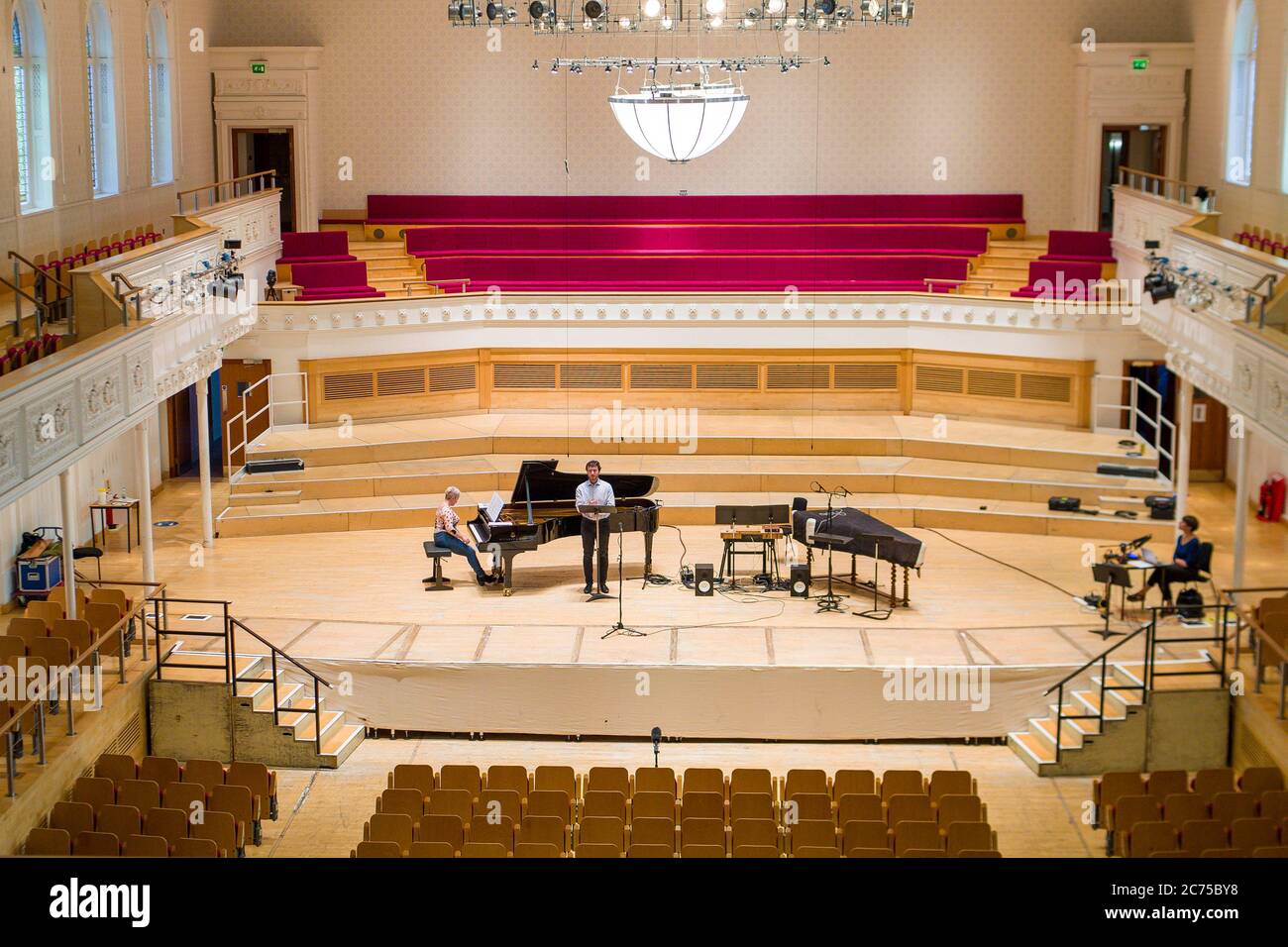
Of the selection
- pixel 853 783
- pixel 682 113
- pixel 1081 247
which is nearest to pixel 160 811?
pixel 853 783

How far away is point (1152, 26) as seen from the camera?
20.9 metres

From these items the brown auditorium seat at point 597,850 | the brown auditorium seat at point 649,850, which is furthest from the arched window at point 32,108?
the brown auditorium seat at point 649,850

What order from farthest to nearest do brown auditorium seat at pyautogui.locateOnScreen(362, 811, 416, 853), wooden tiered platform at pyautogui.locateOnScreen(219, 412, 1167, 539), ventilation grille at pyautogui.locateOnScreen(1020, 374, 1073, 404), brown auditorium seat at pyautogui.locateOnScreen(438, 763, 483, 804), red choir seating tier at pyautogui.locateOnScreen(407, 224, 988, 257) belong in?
red choir seating tier at pyautogui.locateOnScreen(407, 224, 988, 257), ventilation grille at pyautogui.locateOnScreen(1020, 374, 1073, 404), wooden tiered platform at pyautogui.locateOnScreen(219, 412, 1167, 539), brown auditorium seat at pyautogui.locateOnScreen(438, 763, 483, 804), brown auditorium seat at pyautogui.locateOnScreen(362, 811, 416, 853)

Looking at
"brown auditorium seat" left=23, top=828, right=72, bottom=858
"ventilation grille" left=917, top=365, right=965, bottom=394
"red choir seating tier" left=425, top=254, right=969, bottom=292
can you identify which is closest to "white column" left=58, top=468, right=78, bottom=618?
"brown auditorium seat" left=23, top=828, right=72, bottom=858

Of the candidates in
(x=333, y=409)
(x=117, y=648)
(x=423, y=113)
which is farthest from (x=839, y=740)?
(x=423, y=113)

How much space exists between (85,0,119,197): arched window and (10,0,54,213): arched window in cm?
137

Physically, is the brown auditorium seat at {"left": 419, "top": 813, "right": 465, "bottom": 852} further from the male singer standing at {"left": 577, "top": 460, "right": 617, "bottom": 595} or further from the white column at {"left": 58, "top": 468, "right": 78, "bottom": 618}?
the male singer standing at {"left": 577, "top": 460, "right": 617, "bottom": 595}

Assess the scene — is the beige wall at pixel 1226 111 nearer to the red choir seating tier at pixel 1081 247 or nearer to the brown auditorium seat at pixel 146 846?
the red choir seating tier at pixel 1081 247

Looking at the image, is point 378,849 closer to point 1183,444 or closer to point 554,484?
point 554,484

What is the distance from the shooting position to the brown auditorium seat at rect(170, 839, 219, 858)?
8938 millimetres
